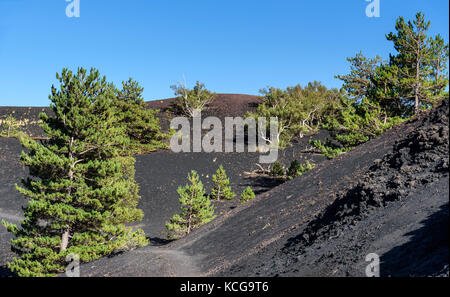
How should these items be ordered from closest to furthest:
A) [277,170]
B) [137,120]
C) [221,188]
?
[221,188] → [277,170] → [137,120]

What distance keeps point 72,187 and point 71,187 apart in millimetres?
55

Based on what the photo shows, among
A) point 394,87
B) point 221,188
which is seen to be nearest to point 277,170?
point 221,188

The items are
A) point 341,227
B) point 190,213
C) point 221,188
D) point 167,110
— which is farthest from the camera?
point 167,110

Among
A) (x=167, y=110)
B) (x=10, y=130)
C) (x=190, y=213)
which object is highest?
(x=167, y=110)

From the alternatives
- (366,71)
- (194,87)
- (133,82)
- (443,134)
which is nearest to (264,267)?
(443,134)

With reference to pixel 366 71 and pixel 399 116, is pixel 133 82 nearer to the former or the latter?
pixel 366 71

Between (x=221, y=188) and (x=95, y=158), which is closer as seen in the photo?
(x=95, y=158)

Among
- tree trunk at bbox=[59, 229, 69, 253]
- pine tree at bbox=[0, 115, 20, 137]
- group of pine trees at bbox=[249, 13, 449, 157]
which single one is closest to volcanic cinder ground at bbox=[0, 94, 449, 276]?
tree trunk at bbox=[59, 229, 69, 253]

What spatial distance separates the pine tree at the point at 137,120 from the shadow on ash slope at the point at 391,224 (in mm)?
25779

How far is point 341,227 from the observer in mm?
9258

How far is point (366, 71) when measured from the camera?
2539cm

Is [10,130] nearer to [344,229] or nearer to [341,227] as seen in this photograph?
[341,227]

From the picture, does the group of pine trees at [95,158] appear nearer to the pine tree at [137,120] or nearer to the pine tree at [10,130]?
the pine tree at [137,120]

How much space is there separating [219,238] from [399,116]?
14540 millimetres
